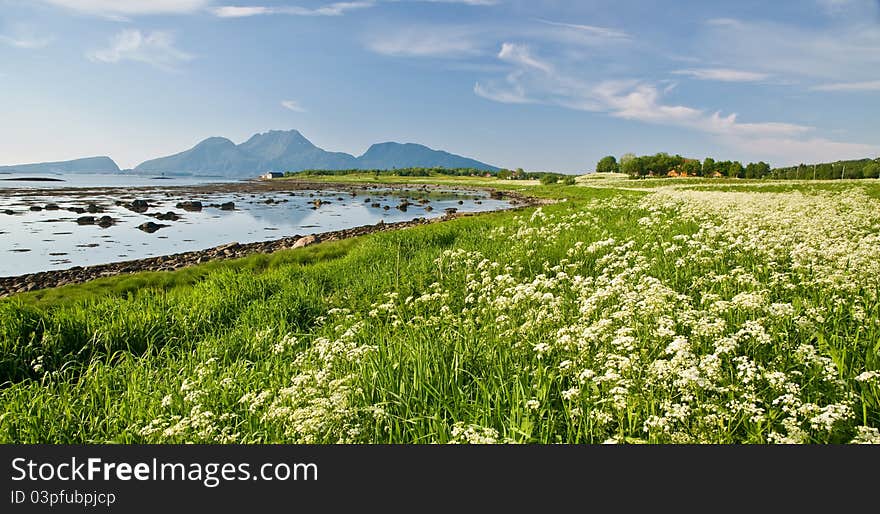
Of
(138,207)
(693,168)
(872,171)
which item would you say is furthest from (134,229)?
(693,168)

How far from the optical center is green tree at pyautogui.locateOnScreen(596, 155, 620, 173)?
192m

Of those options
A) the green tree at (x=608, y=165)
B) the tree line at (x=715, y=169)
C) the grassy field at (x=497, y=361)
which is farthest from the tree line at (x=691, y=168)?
the grassy field at (x=497, y=361)

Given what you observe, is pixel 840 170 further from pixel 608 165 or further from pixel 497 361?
pixel 497 361

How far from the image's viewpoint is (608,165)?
19288 centimetres

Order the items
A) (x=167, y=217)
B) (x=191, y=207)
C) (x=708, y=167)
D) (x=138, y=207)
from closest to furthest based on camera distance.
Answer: (x=167, y=217) < (x=138, y=207) < (x=191, y=207) < (x=708, y=167)

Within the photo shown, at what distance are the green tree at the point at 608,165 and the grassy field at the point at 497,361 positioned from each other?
633 ft

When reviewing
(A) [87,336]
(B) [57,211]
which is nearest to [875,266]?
(A) [87,336]

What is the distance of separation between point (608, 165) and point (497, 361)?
663 feet

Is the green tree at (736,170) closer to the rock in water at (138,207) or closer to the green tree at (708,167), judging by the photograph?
the green tree at (708,167)

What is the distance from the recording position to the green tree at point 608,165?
192450 millimetres

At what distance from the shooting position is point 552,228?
1758 cm

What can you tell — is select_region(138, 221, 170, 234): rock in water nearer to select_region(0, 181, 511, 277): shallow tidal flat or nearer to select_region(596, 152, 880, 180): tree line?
select_region(0, 181, 511, 277): shallow tidal flat

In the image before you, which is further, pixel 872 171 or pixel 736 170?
pixel 736 170

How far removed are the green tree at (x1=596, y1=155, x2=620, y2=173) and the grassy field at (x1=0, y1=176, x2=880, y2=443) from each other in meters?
193
